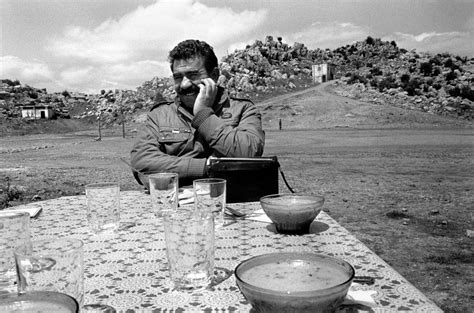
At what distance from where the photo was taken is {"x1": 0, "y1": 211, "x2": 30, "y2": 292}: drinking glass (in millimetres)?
1279

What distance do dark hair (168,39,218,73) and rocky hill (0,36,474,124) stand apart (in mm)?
43558

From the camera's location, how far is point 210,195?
1.87 meters

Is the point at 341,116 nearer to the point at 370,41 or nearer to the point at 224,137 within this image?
the point at 224,137

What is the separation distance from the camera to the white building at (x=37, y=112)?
243ft

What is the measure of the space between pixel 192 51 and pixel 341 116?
1467 inches

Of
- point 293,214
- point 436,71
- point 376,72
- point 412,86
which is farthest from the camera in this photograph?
point 376,72

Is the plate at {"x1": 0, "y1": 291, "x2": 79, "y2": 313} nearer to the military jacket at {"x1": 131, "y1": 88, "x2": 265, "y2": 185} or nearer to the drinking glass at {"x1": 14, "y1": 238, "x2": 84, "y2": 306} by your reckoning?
the drinking glass at {"x1": 14, "y1": 238, "x2": 84, "y2": 306}

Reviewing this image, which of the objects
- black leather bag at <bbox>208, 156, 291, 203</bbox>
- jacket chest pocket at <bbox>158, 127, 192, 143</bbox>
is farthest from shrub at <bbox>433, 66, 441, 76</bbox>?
black leather bag at <bbox>208, 156, 291, 203</bbox>

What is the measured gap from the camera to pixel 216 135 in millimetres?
3229

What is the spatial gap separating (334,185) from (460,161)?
6121mm

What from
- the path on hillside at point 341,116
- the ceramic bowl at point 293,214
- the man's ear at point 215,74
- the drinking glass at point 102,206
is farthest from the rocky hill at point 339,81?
the drinking glass at point 102,206

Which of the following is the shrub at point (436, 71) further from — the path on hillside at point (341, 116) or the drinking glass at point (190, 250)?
the drinking glass at point (190, 250)

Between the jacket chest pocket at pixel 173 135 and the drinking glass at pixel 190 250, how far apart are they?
2.33 metres

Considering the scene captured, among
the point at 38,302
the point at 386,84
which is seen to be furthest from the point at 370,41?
the point at 38,302
